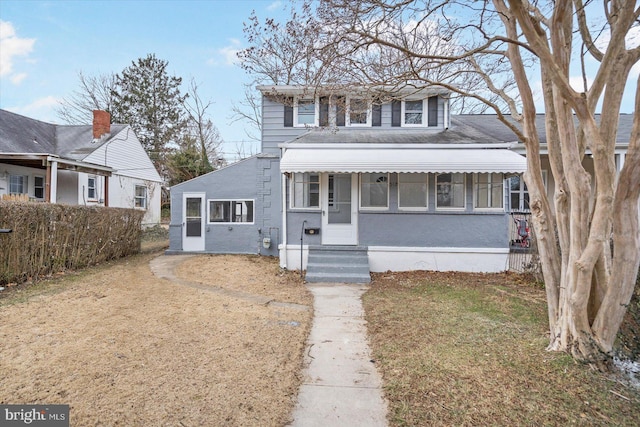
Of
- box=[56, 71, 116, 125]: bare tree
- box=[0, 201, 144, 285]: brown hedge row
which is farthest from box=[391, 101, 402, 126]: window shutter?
box=[56, 71, 116, 125]: bare tree

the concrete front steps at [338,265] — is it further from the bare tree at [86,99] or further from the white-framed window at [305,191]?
the bare tree at [86,99]

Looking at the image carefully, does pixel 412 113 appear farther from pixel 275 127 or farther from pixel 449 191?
pixel 275 127

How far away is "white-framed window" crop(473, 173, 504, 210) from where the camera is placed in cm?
1005

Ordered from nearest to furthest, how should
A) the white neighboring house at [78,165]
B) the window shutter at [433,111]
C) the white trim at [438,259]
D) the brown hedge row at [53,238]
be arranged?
the brown hedge row at [53,238] → the white trim at [438,259] → the window shutter at [433,111] → the white neighboring house at [78,165]

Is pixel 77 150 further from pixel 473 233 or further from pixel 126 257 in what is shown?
pixel 473 233

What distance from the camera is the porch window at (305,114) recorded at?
12655mm

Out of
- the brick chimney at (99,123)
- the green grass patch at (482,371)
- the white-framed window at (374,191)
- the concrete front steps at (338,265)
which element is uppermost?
the brick chimney at (99,123)

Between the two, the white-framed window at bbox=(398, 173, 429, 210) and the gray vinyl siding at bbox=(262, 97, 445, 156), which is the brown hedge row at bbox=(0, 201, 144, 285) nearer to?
the gray vinyl siding at bbox=(262, 97, 445, 156)

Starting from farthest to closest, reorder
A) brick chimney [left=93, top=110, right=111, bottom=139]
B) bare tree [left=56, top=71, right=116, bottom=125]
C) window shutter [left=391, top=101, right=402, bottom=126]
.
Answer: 1. bare tree [left=56, top=71, right=116, bottom=125]
2. brick chimney [left=93, top=110, right=111, bottom=139]
3. window shutter [left=391, top=101, right=402, bottom=126]

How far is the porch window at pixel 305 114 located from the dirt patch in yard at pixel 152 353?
24.6 ft

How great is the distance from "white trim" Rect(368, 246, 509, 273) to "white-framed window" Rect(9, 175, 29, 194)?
18279 mm

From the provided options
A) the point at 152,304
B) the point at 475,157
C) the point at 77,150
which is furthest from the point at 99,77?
the point at 475,157

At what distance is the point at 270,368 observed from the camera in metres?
3.89

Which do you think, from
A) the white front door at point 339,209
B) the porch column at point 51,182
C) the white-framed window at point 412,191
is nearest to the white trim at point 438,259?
the white front door at point 339,209
